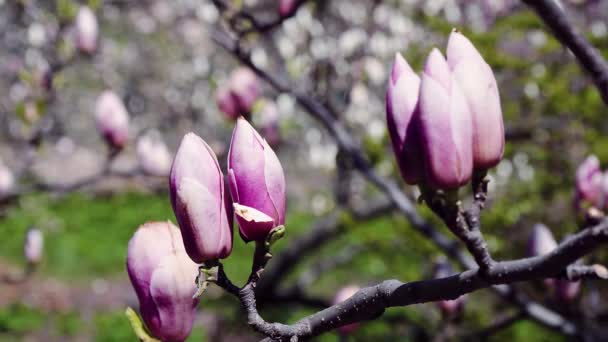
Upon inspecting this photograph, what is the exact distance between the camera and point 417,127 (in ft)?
2.68

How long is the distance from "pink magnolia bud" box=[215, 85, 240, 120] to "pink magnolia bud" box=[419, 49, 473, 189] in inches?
72.0

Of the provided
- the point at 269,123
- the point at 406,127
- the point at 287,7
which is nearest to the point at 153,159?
the point at 269,123

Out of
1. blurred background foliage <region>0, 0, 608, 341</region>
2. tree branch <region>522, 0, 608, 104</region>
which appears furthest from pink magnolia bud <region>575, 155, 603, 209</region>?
tree branch <region>522, 0, 608, 104</region>

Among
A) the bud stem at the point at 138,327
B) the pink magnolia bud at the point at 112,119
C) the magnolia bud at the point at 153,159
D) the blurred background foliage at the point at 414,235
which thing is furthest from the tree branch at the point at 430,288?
the magnolia bud at the point at 153,159

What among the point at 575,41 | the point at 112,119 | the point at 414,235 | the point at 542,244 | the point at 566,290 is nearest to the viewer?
the point at 575,41

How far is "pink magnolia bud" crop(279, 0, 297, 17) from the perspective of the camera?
2.01 meters

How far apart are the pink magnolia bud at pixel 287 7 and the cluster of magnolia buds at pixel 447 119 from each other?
4.07 ft

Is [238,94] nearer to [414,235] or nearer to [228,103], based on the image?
[228,103]

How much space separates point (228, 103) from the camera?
8.46ft

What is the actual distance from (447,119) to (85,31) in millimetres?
2556

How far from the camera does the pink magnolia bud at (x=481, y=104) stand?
81 centimetres

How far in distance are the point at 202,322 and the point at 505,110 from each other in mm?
2851

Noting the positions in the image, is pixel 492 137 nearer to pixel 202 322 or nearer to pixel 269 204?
pixel 269 204

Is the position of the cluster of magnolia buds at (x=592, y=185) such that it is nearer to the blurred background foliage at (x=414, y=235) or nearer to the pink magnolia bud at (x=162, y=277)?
the blurred background foliage at (x=414, y=235)
